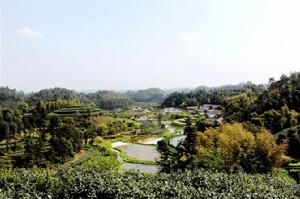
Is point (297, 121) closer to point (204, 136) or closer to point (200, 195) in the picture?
point (204, 136)

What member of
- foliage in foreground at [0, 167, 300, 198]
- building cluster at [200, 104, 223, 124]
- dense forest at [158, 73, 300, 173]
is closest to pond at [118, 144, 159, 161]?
dense forest at [158, 73, 300, 173]

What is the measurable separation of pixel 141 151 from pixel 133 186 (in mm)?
33024

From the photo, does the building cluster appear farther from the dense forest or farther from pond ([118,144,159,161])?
pond ([118,144,159,161])

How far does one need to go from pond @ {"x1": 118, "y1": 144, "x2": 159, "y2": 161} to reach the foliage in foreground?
25920 mm

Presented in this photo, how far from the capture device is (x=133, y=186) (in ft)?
34.1

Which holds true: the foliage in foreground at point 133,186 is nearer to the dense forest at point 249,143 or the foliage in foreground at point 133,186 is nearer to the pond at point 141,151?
the dense forest at point 249,143

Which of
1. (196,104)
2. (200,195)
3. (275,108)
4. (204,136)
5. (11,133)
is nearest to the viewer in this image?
(200,195)

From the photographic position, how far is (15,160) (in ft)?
109

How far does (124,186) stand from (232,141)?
48.7 ft

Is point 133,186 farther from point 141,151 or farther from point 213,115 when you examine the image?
point 213,115

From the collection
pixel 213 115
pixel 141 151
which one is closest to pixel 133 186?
pixel 141 151

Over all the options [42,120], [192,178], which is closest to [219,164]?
[192,178]

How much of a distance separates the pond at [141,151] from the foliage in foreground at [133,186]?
2592 cm

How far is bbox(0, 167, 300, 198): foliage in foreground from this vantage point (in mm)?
9898
